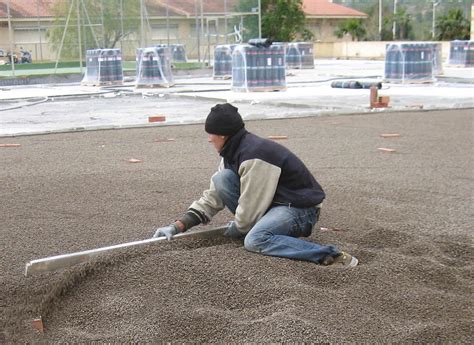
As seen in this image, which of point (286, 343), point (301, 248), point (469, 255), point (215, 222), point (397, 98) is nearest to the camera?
point (286, 343)

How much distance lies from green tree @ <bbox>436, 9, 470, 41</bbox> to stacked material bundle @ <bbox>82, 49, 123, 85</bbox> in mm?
37078

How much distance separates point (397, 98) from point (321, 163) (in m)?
11.4

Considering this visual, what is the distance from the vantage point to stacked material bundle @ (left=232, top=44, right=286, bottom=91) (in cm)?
2373

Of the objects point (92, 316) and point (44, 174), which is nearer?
point (92, 316)

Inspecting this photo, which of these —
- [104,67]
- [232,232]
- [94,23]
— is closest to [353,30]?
[94,23]

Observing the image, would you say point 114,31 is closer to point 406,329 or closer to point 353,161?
point 353,161

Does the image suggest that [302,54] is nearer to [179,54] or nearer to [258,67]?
[179,54]

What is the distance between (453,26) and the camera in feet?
193

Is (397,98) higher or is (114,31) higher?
(114,31)

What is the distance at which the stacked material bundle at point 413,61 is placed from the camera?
2634cm

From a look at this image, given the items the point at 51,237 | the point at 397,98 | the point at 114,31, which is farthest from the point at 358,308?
the point at 114,31

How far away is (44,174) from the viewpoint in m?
9.09

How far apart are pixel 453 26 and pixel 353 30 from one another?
1232cm

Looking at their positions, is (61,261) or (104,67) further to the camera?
(104,67)
